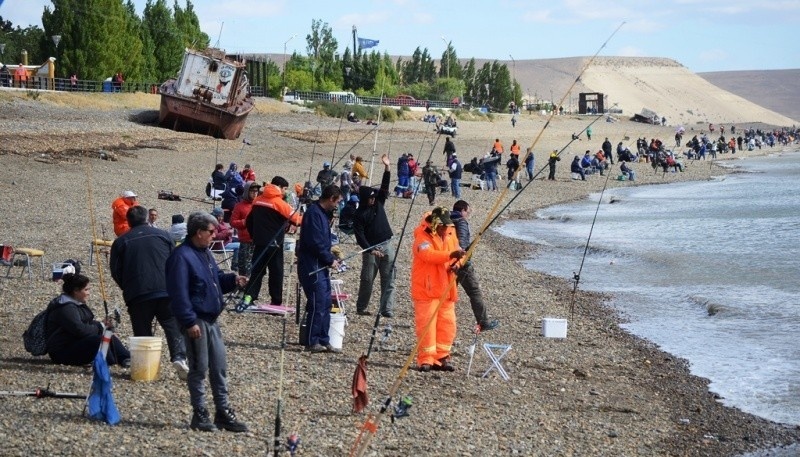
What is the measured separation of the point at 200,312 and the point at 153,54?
195 ft

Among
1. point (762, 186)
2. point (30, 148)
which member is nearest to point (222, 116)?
point (30, 148)

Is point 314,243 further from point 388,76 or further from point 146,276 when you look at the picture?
point 388,76

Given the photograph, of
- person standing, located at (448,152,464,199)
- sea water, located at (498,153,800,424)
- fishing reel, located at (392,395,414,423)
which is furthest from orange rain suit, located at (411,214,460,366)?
person standing, located at (448,152,464,199)

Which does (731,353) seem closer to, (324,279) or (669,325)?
(669,325)

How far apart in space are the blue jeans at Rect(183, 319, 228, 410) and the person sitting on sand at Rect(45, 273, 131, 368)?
1.74 m

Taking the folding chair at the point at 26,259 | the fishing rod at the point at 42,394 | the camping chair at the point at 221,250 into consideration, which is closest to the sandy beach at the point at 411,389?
the fishing rod at the point at 42,394

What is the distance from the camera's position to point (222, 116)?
39.9 metres

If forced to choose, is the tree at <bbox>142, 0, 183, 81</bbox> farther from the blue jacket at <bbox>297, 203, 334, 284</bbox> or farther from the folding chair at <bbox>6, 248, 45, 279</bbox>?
the blue jacket at <bbox>297, 203, 334, 284</bbox>

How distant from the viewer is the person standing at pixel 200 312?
715cm

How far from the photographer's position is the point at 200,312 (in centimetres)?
726

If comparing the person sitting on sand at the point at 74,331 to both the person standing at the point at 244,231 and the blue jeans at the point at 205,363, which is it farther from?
the person standing at the point at 244,231

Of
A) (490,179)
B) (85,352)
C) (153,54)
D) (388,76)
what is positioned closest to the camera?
(85,352)

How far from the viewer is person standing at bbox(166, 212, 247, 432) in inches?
282

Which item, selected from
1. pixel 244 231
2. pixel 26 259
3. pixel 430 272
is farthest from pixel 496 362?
pixel 26 259
